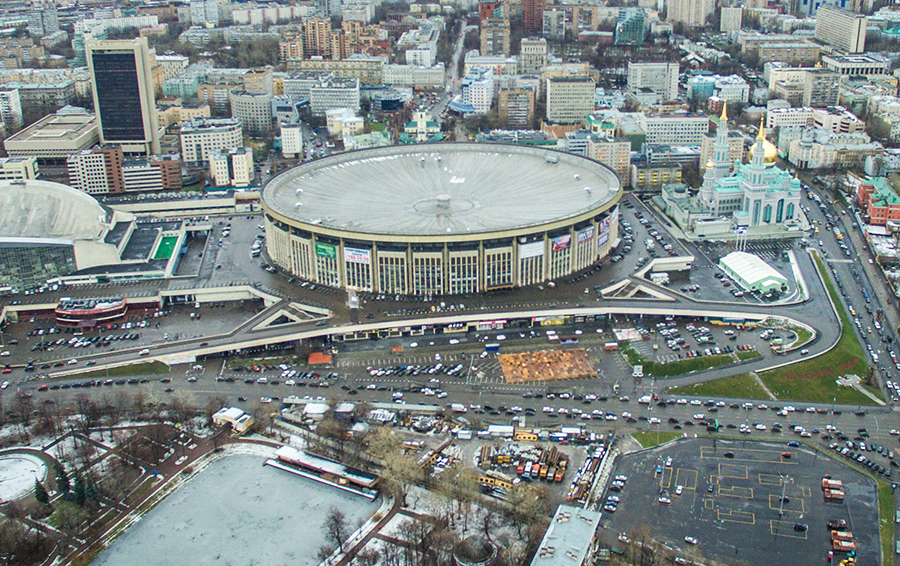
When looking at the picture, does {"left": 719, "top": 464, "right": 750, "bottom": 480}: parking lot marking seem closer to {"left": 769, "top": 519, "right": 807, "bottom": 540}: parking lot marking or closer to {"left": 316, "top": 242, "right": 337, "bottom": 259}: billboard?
{"left": 769, "top": 519, "right": 807, "bottom": 540}: parking lot marking

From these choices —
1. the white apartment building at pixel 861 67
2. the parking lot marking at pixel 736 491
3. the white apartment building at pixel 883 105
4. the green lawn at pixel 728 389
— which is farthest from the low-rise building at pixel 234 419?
the white apartment building at pixel 861 67

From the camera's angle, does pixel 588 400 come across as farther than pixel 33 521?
Yes

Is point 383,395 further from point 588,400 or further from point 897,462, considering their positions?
point 897,462

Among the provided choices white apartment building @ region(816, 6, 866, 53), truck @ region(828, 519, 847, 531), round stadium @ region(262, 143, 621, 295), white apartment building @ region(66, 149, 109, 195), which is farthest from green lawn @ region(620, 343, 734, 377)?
white apartment building @ region(816, 6, 866, 53)

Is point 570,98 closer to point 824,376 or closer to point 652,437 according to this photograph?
point 824,376

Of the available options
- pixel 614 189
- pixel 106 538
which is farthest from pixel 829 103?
pixel 106 538

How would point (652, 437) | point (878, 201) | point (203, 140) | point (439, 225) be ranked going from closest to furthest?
point (652, 437) < point (439, 225) < point (878, 201) < point (203, 140)

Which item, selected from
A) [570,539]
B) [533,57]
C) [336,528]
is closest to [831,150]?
[533,57]
